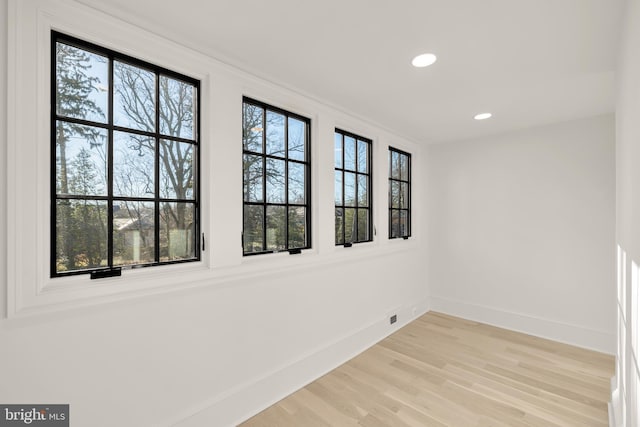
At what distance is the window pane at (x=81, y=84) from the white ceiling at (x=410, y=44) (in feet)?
0.83

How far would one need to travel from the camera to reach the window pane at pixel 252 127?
2156mm

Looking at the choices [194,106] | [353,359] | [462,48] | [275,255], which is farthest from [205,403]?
[462,48]

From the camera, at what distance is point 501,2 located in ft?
4.61

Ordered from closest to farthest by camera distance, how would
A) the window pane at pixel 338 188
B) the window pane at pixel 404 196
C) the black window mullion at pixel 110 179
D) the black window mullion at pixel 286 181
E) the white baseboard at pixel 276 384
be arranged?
1. the black window mullion at pixel 110 179
2. the white baseboard at pixel 276 384
3. the black window mullion at pixel 286 181
4. the window pane at pixel 338 188
5. the window pane at pixel 404 196

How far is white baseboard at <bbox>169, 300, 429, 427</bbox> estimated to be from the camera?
1869 mm

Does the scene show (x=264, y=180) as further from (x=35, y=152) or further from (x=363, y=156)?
(x=363, y=156)

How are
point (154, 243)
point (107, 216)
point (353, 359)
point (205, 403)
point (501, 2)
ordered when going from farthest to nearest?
1. point (353, 359)
2. point (205, 403)
3. point (154, 243)
4. point (107, 216)
5. point (501, 2)

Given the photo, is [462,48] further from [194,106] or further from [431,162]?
[431,162]

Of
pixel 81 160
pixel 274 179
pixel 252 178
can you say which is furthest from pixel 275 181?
pixel 81 160

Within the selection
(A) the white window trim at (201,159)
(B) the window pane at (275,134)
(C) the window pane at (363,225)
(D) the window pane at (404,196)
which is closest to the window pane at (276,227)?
(A) the white window trim at (201,159)

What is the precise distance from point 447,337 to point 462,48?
301 centimetres

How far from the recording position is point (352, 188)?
315 cm

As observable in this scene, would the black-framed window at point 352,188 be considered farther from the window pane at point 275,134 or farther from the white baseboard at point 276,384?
the white baseboard at point 276,384

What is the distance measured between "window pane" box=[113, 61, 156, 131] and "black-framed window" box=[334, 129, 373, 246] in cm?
166
